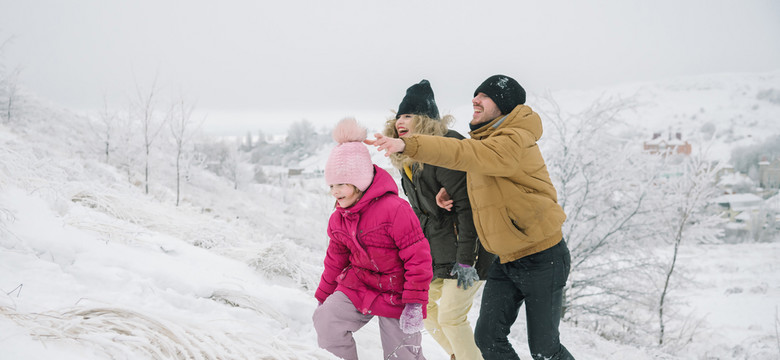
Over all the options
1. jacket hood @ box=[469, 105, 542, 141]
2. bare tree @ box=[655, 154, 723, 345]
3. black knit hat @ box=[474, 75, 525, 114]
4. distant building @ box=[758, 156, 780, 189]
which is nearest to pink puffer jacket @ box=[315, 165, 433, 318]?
jacket hood @ box=[469, 105, 542, 141]

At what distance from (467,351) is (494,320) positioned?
0.42 metres

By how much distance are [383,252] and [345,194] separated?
0.39 metres

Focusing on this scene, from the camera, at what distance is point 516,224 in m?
2.18

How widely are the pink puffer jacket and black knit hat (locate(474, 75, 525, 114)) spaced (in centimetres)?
79

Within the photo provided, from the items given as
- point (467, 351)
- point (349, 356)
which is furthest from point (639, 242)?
point (349, 356)

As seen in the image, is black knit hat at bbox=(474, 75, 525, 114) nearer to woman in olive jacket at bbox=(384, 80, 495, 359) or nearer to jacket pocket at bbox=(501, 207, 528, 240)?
woman in olive jacket at bbox=(384, 80, 495, 359)

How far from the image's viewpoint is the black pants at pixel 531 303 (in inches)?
85.2

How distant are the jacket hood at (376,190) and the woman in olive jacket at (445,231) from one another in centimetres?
24

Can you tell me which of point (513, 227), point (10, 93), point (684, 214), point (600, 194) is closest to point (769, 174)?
point (684, 214)

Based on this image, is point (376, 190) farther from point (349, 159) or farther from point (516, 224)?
point (516, 224)

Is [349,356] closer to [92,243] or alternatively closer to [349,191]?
[349,191]

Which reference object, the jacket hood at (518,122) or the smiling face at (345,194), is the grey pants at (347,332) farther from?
the jacket hood at (518,122)

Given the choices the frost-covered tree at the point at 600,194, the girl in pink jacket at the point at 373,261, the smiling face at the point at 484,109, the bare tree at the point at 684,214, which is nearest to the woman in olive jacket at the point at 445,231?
the smiling face at the point at 484,109

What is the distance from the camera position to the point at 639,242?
10992mm
